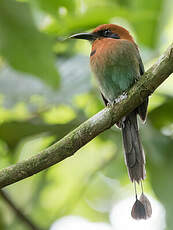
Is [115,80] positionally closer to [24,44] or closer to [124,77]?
[124,77]

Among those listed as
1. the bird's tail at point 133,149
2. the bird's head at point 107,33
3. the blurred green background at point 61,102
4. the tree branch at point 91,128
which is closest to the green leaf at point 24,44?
the blurred green background at point 61,102

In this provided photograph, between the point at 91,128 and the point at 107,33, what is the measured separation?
138 cm

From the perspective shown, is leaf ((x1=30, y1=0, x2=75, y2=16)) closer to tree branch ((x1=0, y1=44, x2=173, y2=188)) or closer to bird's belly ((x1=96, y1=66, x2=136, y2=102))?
bird's belly ((x1=96, y1=66, x2=136, y2=102))

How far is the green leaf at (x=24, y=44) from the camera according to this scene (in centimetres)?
323

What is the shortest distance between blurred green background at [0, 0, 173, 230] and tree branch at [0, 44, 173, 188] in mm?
882

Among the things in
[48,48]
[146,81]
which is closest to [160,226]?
[48,48]

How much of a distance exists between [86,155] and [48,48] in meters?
1.46

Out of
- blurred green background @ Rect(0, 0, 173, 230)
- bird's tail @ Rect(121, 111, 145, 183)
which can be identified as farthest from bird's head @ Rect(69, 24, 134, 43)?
bird's tail @ Rect(121, 111, 145, 183)

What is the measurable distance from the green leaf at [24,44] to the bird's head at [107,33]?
0.48 meters

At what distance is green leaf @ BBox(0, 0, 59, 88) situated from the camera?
127 inches

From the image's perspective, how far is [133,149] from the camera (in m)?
3.36

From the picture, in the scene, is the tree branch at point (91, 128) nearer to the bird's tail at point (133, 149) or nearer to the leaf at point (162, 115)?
the bird's tail at point (133, 149)

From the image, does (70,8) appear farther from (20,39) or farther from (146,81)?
(146,81)

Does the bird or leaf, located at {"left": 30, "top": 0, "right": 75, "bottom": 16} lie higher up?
leaf, located at {"left": 30, "top": 0, "right": 75, "bottom": 16}
